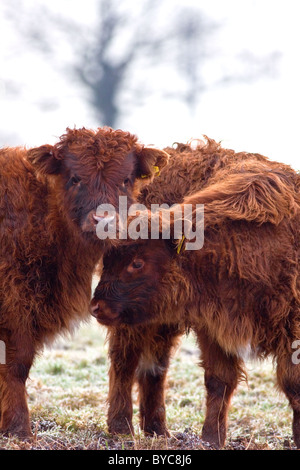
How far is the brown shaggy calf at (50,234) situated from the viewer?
5.38 metres

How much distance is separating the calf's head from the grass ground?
1.71 m

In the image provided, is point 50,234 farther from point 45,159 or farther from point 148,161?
point 148,161

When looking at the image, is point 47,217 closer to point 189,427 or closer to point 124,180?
point 124,180

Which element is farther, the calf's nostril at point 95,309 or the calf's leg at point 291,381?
the calf's nostril at point 95,309

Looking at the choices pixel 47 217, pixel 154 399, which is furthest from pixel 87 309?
pixel 154 399

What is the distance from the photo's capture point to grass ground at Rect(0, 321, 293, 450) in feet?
17.9

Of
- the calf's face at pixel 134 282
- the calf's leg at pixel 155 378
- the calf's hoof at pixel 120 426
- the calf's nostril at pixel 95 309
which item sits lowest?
the calf's hoof at pixel 120 426

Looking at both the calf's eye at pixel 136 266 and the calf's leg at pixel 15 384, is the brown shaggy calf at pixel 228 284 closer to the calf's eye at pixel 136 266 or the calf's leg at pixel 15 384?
the calf's eye at pixel 136 266

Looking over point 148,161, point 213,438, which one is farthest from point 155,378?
point 148,161

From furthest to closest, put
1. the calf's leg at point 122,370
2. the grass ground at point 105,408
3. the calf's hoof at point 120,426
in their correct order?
the calf's leg at point 122,370
the calf's hoof at point 120,426
the grass ground at point 105,408

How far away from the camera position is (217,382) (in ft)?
18.5

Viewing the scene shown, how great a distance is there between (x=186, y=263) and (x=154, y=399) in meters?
1.82

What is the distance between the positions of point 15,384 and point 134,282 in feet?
4.03

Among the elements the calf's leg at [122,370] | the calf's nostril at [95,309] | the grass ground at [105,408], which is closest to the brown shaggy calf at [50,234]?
the calf's nostril at [95,309]
